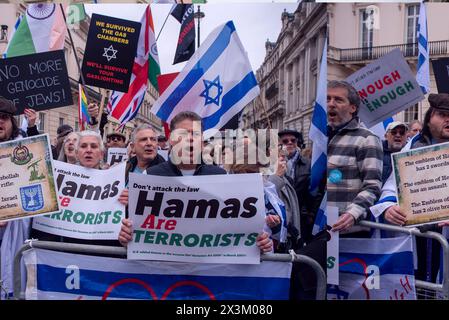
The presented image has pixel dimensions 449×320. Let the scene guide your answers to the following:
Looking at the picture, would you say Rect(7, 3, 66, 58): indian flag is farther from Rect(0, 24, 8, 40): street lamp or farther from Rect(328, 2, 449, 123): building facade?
Rect(328, 2, 449, 123): building facade

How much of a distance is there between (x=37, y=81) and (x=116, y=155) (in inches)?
26.9

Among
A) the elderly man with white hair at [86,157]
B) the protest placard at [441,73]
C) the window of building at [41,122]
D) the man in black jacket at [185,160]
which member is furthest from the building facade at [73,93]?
the protest placard at [441,73]

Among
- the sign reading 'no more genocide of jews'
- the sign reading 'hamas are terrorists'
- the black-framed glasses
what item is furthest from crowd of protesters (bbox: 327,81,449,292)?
the black-framed glasses

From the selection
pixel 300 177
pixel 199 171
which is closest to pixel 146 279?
pixel 199 171

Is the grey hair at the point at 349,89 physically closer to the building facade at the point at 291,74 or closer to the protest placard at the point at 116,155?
the building facade at the point at 291,74

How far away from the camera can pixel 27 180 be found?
3.04m

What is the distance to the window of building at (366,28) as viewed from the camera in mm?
3010

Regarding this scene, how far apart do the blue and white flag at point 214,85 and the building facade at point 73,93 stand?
0.12m

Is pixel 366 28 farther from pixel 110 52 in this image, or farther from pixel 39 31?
pixel 39 31

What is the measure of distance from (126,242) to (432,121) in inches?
82.7

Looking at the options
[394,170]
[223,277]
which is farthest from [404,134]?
[223,277]

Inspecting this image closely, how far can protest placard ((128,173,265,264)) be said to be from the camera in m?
2.98

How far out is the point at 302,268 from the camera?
3121 mm

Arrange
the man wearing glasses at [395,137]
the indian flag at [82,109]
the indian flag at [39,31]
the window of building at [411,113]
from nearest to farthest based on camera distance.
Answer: the indian flag at [39,31], the indian flag at [82,109], the window of building at [411,113], the man wearing glasses at [395,137]
